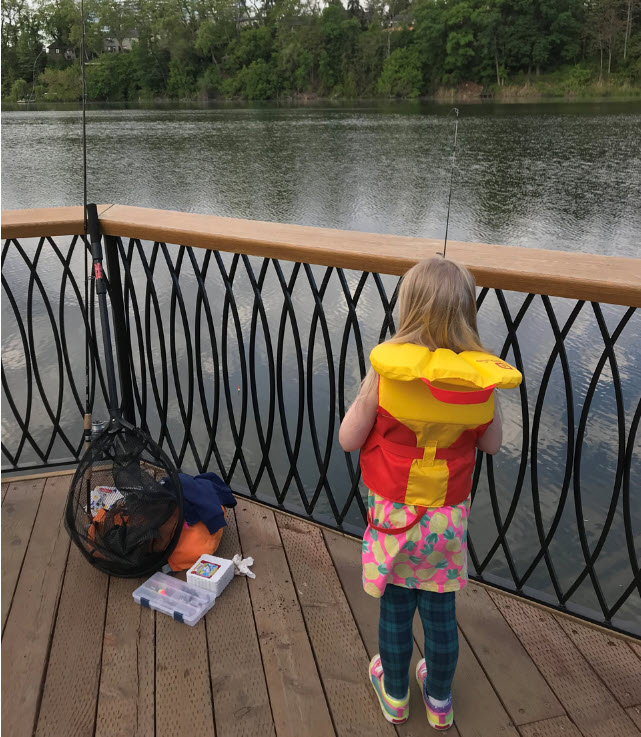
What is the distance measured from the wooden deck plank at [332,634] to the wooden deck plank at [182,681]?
28 centimetres

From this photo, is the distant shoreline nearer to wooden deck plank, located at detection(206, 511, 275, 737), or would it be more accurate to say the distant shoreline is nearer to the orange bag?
the orange bag

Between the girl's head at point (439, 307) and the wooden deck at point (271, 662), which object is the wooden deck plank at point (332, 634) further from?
the girl's head at point (439, 307)

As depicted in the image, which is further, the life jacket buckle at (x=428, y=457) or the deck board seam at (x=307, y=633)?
the deck board seam at (x=307, y=633)

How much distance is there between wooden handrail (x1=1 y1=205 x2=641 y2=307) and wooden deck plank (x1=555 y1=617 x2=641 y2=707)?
2.96 ft

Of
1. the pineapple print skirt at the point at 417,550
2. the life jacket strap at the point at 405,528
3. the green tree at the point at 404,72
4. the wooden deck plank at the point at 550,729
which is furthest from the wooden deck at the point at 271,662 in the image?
the green tree at the point at 404,72

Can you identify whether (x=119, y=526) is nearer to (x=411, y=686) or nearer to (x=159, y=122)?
(x=411, y=686)

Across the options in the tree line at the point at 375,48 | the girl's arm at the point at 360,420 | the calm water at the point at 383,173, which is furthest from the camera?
the tree line at the point at 375,48

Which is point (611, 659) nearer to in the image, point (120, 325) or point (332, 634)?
point (332, 634)

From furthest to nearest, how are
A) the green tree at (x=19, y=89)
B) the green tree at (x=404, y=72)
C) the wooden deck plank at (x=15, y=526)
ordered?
the green tree at (x=404, y=72) < the green tree at (x=19, y=89) < the wooden deck plank at (x=15, y=526)

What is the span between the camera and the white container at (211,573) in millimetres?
1843

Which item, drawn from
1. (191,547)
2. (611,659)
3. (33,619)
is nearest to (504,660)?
(611,659)

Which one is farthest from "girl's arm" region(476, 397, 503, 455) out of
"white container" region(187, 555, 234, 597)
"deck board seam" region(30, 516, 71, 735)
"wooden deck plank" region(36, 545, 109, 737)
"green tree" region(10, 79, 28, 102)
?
"green tree" region(10, 79, 28, 102)

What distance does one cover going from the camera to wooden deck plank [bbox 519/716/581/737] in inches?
56.5

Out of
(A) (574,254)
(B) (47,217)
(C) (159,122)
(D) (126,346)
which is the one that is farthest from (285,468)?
(C) (159,122)
